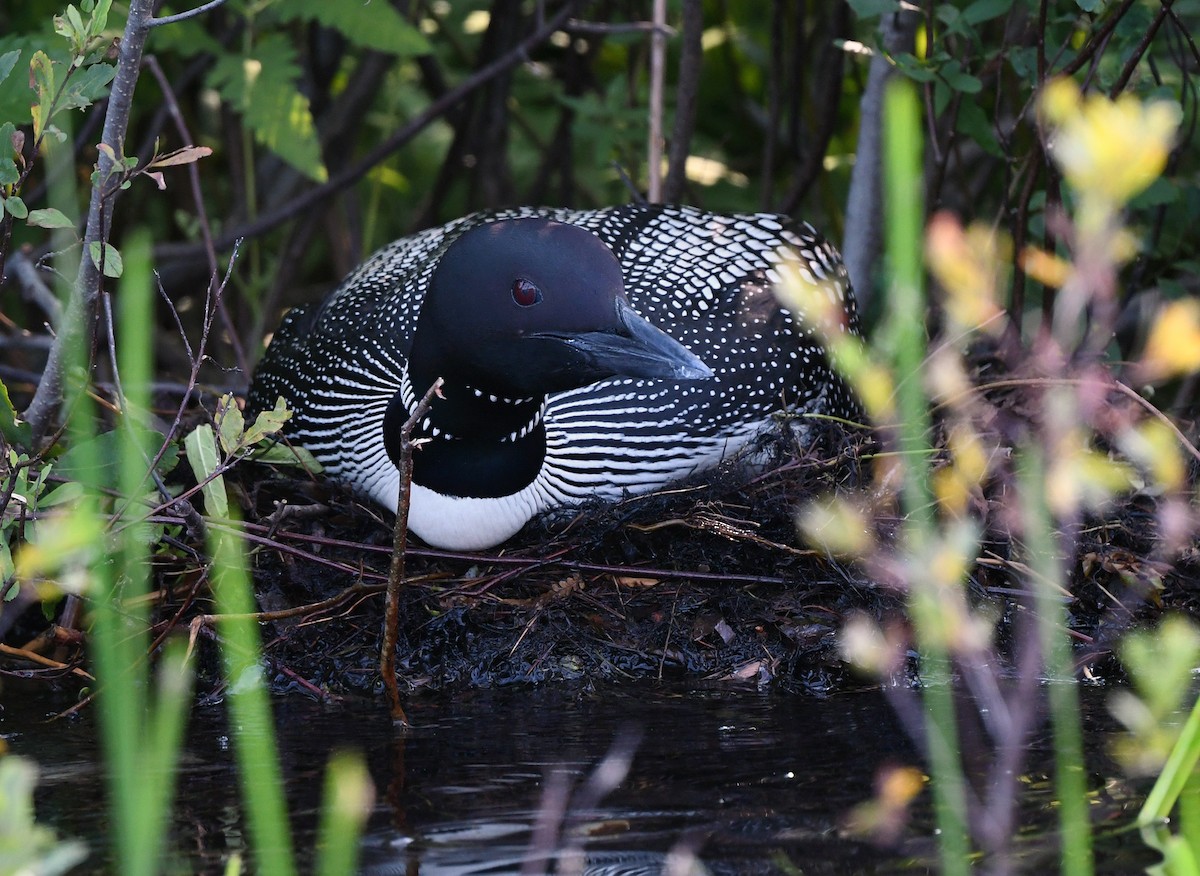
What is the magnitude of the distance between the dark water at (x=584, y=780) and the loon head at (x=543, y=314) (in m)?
0.67

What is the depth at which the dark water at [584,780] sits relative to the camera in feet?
7.06

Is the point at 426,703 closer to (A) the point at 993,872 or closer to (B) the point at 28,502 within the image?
(B) the point at 28,502

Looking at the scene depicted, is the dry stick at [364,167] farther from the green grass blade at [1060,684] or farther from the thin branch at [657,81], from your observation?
the green grass blade at [1060,684]

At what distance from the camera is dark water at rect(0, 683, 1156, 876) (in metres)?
2.15

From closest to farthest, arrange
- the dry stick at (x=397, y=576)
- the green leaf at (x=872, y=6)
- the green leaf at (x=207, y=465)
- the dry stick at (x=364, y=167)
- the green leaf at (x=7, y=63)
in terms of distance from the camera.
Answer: the dry stick at (x=397, y=576) → the green leaf at (x=7, y=63) → the green leaf at (x=207, y=465) → the green leaf at (x=872, y=6) → the dry stick at (x=364, y=167)

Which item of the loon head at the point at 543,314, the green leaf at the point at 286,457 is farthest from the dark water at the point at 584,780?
the green leaf at the point at 286,457

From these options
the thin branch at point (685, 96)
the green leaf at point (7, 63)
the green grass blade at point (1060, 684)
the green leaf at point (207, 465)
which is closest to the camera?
the green grass blade at point (1060, 684)

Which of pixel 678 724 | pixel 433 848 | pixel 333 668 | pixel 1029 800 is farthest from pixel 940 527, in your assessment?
pixel 433 848

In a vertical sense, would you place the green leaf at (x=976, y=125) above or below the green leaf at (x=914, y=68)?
below

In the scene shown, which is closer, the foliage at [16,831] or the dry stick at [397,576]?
the foliage at [16,831]

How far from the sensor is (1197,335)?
1326mm

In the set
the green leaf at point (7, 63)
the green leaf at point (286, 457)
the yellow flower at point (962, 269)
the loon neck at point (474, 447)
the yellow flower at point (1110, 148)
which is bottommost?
the green leaf at point (286, 457)

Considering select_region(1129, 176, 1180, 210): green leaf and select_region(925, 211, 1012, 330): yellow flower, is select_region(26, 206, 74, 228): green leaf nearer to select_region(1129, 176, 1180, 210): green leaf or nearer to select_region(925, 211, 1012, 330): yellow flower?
select_region(925, 211, 1012, 330): yellow flower

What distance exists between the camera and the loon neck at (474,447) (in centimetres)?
343
